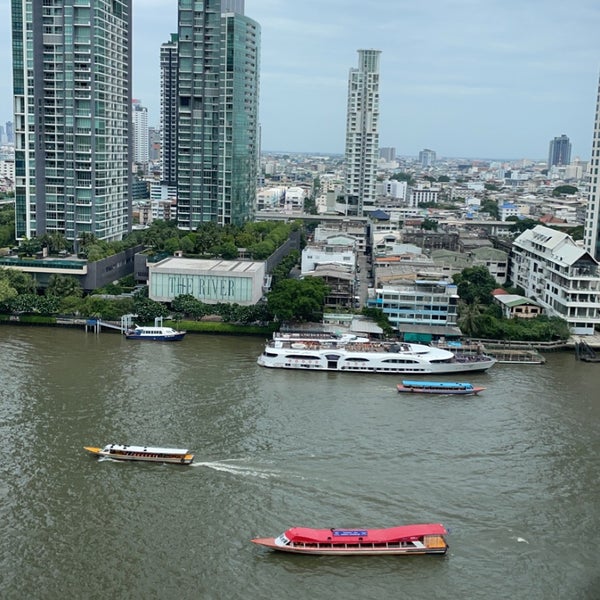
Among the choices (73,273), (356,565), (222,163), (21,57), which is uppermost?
(21,57)

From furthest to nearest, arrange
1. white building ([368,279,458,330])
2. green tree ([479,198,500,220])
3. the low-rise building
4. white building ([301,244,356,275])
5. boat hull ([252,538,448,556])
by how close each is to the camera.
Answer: green tree ([479,198,500,220]) → white building ([301,244,356,275]) → the low-rise building → white building ([368,279,458,330]) → boat hull ([252,538,448,556])

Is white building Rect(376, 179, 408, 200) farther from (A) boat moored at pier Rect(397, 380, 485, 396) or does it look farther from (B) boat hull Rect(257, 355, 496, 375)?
(A) boat moored at pier Rect(397, 380, 485, 396)

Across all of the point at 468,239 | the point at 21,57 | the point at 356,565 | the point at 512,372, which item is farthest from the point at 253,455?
the point at 468,239

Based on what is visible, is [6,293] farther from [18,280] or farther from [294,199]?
[294,199]

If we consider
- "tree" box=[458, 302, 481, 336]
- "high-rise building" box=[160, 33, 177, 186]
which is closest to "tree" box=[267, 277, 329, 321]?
"tree" box=[458, 302, 481, 336]

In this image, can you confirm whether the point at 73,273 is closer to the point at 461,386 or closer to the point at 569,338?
the point at 461,386

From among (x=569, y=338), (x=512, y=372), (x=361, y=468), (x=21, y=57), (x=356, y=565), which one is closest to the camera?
(x=356, y=565)
